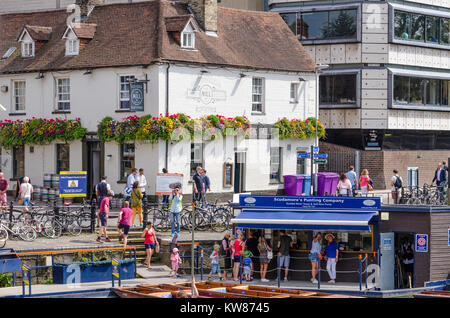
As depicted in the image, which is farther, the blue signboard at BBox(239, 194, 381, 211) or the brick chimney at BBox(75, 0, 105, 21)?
the brick chimney at BBox(75, 0, 105, 21)

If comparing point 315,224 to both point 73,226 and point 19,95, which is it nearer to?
point 73,226

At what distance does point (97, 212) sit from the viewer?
37.0 metres

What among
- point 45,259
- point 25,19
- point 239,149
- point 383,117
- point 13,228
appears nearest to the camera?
point 45,259

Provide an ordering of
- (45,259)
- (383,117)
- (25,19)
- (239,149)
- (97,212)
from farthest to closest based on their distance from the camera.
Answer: (383,117) < (25,19) < (239,149) < (97,212) < (45,259)

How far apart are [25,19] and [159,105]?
11.8m

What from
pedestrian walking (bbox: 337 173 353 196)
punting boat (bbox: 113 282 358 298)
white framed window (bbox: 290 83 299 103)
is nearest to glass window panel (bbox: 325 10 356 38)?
white framed window (bbox: 290 83 299 103)

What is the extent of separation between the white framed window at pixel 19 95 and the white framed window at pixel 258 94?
10980 millimetres

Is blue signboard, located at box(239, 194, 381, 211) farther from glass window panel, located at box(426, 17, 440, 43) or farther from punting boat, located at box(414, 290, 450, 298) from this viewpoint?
glass window panel, located at box(426, 17, 440, 43)

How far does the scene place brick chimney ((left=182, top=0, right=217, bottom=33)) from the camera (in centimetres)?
4652

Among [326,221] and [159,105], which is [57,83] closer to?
[159,105]

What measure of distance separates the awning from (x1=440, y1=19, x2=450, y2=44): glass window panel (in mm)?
27507

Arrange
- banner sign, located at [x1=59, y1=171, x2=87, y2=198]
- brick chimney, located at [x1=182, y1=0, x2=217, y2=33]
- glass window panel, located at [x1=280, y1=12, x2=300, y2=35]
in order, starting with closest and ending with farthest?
banner sign, located at [x1=59, y1=171, x2=87, y2=198], brick chimney, located at [x1=182, y1=0, x2=217, y2=33], glass window panel, located at [x1=280, y1=12, x2=300, y2=35]

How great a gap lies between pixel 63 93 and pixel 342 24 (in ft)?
54.3

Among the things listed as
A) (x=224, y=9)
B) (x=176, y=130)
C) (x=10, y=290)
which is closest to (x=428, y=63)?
(x=224, y=9)
